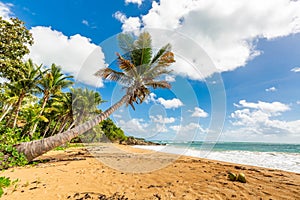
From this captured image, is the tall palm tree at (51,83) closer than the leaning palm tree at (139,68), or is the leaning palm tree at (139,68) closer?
the leaning palm tree at (139,68)

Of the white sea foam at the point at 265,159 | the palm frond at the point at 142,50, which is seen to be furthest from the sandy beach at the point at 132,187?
the palm frond at the point at 142,50

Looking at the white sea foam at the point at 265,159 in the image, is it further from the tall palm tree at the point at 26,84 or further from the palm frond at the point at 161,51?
the tall palm tree at the point at 26,84

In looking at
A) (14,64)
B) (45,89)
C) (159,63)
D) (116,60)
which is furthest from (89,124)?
(45,89)

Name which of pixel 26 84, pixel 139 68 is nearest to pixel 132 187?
pixel 139 68

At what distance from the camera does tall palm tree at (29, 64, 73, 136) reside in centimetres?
1568

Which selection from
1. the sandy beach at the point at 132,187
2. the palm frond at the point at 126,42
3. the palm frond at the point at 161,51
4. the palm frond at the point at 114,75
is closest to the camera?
the sandy beach at the point at 132,187

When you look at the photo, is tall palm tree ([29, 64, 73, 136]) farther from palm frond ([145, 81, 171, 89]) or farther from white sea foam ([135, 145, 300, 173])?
white sea foam ([135, 145, 300, 173])

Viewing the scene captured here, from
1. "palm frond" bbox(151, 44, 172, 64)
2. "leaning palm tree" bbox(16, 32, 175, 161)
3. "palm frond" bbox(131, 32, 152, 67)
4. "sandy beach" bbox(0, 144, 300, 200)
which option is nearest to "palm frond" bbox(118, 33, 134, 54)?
"leaning palm tree" bbox(16, 32, 175, 161)

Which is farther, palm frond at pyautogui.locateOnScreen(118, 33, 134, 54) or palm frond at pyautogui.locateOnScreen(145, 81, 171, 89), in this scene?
palm frond at pyautogui.locateOnScreen(118, 33, 134, 54)

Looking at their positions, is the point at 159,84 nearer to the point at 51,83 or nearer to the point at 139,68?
the point at 139,68

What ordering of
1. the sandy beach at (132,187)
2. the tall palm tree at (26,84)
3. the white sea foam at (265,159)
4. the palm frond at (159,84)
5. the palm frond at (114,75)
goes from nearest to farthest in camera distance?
1. the sandy beach at (132,187)
2. the palm frond at (114,75)
3. the palm frond at (159,84)
4. the white sea foam at (265,159)
5. the tall palm tree at (26,84)

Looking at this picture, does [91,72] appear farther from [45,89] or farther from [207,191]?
[45,89]

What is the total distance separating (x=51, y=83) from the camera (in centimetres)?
1574

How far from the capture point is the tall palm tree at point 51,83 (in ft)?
51.4
